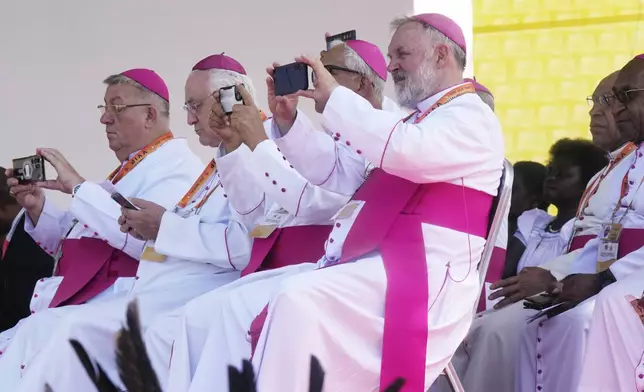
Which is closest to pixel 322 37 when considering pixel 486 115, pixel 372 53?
pixel 372 53

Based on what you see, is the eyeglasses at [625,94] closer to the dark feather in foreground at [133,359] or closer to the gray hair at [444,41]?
the gray hair at [444,41]

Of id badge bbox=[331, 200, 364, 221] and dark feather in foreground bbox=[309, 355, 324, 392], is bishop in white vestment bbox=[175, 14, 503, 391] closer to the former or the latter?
id badge bbox=[331, 200, 364, 221]

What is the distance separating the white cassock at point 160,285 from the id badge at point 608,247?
48.8 inches

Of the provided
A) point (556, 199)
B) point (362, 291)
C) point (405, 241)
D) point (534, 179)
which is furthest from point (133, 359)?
point (534, 179)

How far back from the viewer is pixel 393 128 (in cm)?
260

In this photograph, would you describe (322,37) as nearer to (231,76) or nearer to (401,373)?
(231,76)

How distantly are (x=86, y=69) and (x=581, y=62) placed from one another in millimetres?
3094

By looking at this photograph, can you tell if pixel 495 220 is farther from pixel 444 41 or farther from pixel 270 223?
pixel 270 223

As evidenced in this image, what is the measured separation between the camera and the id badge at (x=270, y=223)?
3328 mm

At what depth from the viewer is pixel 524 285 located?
132 inches

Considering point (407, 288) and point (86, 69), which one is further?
point (86, 69)

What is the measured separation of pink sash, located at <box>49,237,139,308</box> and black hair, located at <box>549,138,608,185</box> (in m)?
2.08

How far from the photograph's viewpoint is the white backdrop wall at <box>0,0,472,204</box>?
593 cm

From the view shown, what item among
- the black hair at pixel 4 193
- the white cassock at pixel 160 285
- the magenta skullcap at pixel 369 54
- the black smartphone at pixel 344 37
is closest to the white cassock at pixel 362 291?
the white cassock at pixel 160 285
